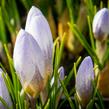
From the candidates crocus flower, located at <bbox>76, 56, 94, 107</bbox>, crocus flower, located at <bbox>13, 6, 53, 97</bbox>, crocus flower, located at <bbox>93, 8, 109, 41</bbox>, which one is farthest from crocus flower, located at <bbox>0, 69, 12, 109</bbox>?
crocus flower, located at <bbox>93, 8, 109, 41</bbox>

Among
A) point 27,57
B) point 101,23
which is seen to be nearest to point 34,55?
point 27,57

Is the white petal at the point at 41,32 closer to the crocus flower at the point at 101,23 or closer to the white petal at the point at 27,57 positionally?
the white petal at the point at 27,57

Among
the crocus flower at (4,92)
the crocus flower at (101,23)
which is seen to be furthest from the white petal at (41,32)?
the crocus flower at (101,23)

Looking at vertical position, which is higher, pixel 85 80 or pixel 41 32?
pixel 41 32

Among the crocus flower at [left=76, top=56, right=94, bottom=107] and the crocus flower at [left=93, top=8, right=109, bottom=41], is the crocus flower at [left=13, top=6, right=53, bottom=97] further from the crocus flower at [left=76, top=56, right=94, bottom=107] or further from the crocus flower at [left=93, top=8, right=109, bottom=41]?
the crocus flower at [left=93, top=8, right=109, bottom=41]

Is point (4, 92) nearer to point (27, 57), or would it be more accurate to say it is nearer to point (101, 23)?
point (27, 57)

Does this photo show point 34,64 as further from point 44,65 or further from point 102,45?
point 102,45

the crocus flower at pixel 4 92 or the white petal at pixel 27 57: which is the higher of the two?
the white petal at pixel 27 57
